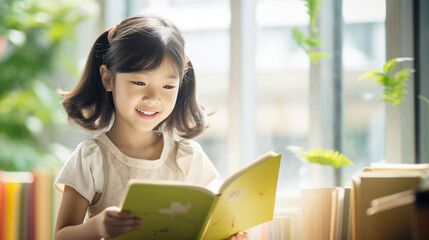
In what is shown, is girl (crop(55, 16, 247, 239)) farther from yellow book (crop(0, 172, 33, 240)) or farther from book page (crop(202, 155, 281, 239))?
yellow book (crop(0, 172, 33, 240))

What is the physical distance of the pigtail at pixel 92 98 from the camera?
1.14 meters

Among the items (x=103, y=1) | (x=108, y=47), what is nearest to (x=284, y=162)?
(x=108, y=47)

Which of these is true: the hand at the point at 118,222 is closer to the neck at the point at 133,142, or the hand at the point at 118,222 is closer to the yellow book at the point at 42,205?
the neck at the point at 133,142

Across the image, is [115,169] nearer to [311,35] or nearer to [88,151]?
[88,151]

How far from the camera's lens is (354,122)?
1.63 m

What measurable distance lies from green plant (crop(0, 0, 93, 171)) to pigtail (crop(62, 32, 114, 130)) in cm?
86

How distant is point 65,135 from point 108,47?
1.12m

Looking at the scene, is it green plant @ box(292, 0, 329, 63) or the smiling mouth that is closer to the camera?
the smiling mouth

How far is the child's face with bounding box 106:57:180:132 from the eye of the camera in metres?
1.06

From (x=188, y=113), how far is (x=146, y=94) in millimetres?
202

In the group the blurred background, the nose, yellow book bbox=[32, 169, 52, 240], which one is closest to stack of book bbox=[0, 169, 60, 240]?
yellow book bbox=[32, 169, 52, 240]

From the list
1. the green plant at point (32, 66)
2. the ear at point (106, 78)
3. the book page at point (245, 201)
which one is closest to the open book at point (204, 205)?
the book page at point (245, 201)

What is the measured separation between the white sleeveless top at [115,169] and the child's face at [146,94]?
0.33 feet

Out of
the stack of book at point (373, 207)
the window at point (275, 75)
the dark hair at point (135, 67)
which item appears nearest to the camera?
the stack of book at point (373, 207)
